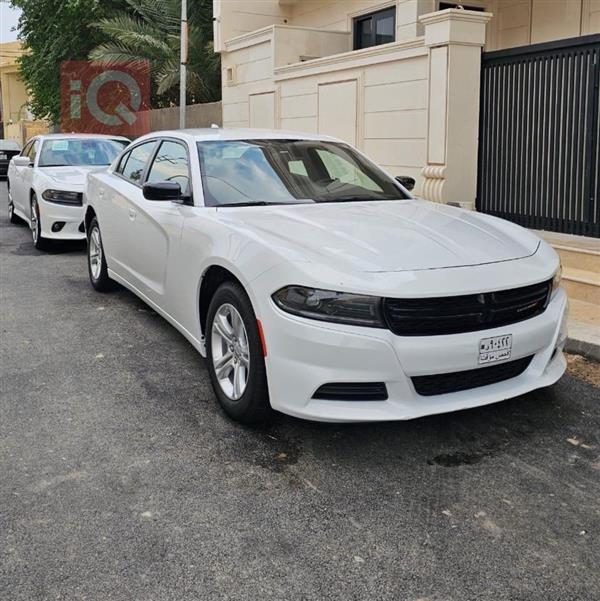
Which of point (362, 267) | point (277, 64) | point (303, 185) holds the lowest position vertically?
point (362, 267)

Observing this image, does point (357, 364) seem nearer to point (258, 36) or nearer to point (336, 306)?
point (336, 306)

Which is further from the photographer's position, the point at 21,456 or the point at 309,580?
the point at 21,456

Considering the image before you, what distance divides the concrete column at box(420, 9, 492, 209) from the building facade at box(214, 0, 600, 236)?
0.01m

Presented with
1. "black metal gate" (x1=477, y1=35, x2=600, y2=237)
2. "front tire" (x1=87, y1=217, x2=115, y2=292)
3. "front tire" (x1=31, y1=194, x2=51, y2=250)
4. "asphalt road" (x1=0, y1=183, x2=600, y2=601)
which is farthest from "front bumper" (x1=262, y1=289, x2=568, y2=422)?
"front tire" (x1=31, y1=194, x2=51, y2=250)

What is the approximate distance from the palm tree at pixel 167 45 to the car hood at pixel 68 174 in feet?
39.1

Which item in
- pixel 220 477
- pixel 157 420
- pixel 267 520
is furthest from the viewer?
pixel 157 420

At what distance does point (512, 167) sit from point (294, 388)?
568 cm

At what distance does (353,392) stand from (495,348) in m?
0.75

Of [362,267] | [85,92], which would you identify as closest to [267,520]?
[362,267]

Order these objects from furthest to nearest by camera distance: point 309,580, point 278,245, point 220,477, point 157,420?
point 157,420 → point 278,245 → point 220,477 → point 309,580

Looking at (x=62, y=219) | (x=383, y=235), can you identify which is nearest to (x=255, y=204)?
(x=383, y=235)

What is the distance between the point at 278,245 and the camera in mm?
4082

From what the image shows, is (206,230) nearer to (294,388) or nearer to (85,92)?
(294,388)

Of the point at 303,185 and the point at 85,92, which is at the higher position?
the point at 85,92
